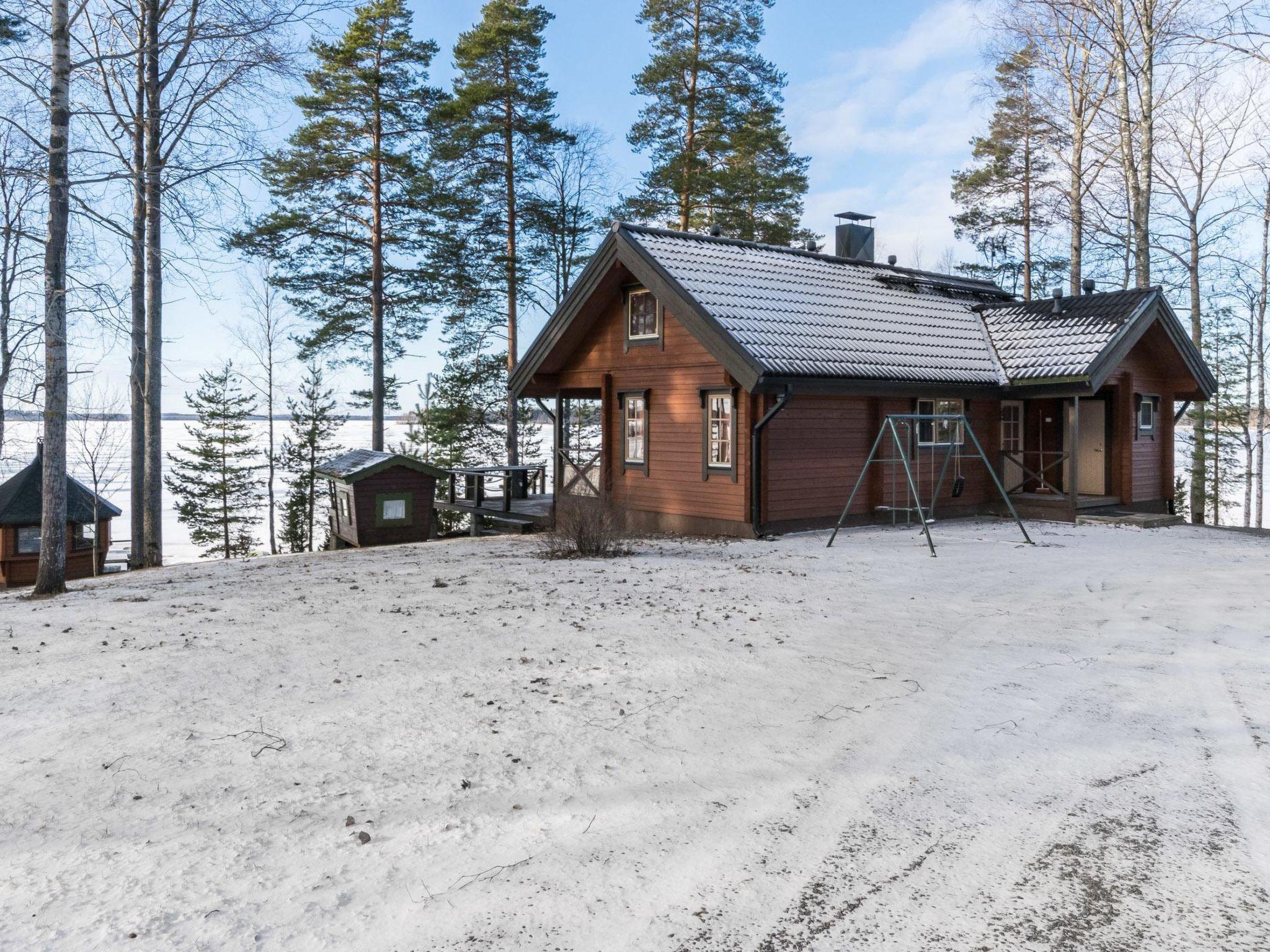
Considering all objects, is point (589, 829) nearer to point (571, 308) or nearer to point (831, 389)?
point (831, 389)

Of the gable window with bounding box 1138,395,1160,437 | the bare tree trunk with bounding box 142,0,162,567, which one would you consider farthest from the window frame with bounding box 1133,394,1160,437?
the bare tree trunk with bounding box 142,0,162,567

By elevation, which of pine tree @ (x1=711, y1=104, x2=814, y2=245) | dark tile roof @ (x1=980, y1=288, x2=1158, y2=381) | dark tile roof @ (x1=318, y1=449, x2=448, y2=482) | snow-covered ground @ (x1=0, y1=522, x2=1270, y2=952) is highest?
pine tree @ (x1=711, y1=104, x2=814, y2=245)

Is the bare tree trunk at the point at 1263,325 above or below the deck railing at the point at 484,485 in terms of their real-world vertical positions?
above

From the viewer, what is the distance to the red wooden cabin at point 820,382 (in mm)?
13555

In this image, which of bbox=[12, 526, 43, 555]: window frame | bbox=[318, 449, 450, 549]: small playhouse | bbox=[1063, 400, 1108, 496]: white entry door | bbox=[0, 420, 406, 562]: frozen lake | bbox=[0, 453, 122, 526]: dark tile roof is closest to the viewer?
bbox=[1063, 400, 1108, 496]: white entry door

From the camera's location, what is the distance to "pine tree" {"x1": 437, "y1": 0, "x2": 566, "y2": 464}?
77.5 feet

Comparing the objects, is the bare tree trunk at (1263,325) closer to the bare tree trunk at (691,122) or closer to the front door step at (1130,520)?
the front door step at (1130,520)

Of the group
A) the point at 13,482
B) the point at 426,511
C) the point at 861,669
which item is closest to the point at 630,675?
the point at 861,669

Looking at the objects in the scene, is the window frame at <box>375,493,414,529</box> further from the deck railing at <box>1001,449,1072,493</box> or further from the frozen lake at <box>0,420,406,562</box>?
the deck railing at <box>1001,449,1072,493</box>

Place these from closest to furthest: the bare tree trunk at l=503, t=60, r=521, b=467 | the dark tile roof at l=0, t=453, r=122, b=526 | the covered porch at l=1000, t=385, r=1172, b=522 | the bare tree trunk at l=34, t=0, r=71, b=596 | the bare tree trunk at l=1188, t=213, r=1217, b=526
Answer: the bare tree trunk at l=34, t=0, r=71, b=596, the covered porch at l=1000, t=385, r=1172, b=522, the dark tile roof at l=0, t=453, r=122, b=526, the bare tree trunk at l=1188, t=213, r=1217, b=526, the bare tree trunk at l=503, t=60, r=521, b=467

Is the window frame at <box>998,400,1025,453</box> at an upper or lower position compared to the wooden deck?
upper

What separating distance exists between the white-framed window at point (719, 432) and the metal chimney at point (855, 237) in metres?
7.34

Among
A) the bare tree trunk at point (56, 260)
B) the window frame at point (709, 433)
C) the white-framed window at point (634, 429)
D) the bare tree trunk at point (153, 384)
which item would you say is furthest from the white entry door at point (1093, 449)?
the bare tree trunk at point (153, 384)

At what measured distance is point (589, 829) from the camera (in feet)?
11.9
